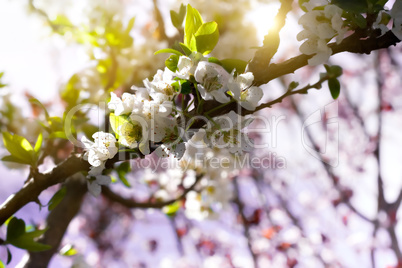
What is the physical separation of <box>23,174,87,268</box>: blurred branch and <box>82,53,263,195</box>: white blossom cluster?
888mm

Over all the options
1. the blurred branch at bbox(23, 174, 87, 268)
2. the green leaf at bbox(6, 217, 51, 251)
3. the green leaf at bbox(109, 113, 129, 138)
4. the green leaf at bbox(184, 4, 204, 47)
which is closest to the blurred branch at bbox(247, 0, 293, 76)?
the green leaf at bbox(184, 4, 204, 47)

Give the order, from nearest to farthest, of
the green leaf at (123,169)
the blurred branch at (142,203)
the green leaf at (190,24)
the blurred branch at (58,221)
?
the green leaf at (190,24) < the green leaf at (123,169) < the blurred branch at (58,221) < the blurred branch at (142,203)

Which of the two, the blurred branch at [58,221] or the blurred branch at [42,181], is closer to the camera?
the blurred branch at [42,181]

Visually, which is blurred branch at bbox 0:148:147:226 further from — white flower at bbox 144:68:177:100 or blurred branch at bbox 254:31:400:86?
blurred branch at bbox 254:31:400:86

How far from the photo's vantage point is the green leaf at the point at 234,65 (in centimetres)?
61

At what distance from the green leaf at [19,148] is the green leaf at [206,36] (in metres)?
0.49

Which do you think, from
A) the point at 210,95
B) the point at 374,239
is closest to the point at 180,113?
the point at 210,95

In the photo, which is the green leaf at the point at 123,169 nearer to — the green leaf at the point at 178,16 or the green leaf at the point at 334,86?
the green leaf at the point at 178,16

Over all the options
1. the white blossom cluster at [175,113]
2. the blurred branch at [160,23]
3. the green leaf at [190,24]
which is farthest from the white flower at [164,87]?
the blurred branch at [160,23]

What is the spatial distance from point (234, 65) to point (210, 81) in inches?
3.4

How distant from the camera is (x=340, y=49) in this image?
60cm

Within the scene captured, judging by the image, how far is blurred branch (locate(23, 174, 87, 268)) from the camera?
1266 millimetres

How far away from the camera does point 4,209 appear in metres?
0.75

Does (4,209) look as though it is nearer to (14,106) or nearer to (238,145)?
(238,145)
